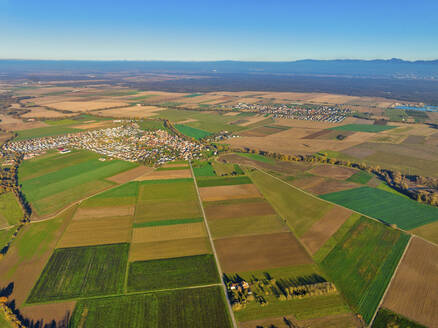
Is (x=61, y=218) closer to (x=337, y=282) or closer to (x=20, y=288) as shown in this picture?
(x=20, y=288)

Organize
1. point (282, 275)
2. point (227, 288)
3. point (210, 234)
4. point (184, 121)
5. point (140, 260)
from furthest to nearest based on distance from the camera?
point (184, 121) → point (210, 234) → point (140, 260) → point (282, 275) → point (227, 288)

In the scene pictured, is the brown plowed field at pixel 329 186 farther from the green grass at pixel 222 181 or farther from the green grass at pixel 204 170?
the green grass at pixel 204 170

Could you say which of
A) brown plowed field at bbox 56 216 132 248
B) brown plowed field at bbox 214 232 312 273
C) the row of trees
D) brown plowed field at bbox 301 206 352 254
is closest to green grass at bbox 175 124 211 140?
the row of trees

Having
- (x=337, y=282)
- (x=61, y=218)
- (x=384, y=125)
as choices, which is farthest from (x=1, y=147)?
(x=384, y=125)

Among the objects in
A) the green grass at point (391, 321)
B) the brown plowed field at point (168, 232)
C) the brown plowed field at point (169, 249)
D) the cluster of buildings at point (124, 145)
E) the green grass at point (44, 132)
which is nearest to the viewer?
the green grass at point (391, 321)

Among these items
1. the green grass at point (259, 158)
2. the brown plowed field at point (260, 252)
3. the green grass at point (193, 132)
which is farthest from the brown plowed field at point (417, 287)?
the green grass at point (193, 132)

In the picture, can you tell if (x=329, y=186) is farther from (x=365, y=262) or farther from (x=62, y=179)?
(x=62, y=179)

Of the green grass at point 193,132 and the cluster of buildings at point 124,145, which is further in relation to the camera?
the green grass at point 193,132
